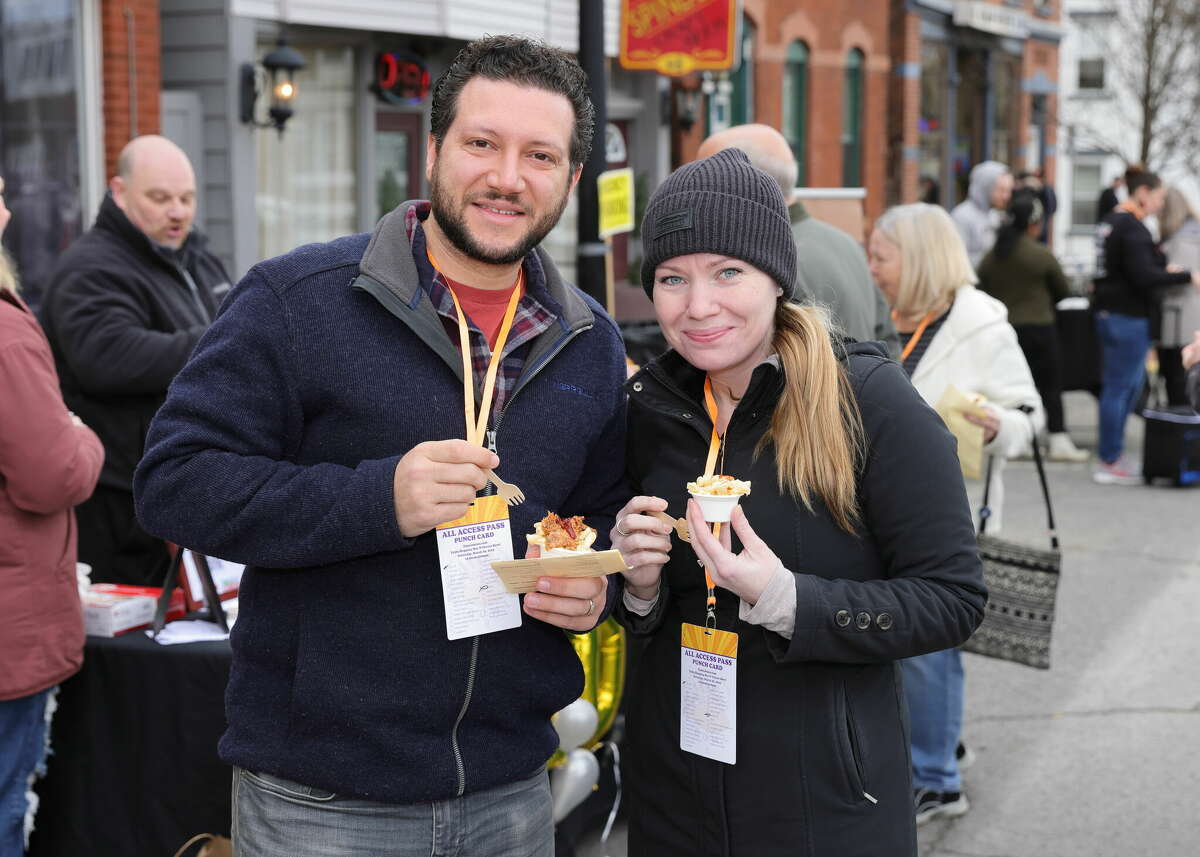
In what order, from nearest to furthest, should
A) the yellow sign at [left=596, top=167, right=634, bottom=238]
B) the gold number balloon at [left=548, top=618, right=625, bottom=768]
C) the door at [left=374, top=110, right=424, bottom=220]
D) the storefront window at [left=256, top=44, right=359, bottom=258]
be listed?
1. the gold number balloon at [left=548, top=618, right=625, bottom=768]
2. the yellow sign at [left=596, top=167, right=634, bottom=238]
3. the storefront window at [left=256, top=44, right=359, bottom=258]
4. the door at [left=374, top=110, right=424, bottom=220]

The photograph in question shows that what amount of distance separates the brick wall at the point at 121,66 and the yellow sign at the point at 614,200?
15.9ft

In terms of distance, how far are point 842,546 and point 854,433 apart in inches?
8.5

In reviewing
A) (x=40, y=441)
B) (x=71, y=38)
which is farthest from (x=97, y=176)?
(x=40, y=441)

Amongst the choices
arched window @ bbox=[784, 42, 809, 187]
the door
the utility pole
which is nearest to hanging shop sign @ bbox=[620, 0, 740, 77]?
the utility pole

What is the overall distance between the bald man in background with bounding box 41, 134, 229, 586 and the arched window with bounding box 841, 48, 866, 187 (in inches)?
785

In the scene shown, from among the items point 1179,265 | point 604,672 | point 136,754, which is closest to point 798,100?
point 1179,265

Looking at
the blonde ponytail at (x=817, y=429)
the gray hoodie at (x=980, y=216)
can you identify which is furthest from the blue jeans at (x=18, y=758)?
the gray hoodie at (x=980, y=216)

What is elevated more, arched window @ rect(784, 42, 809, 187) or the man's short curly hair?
arched window @ rect(784, 42, 809, 187)

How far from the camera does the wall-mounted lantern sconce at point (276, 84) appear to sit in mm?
11344

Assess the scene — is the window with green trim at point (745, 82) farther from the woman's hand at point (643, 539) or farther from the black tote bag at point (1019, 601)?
the woman's hand at point (643, 539)

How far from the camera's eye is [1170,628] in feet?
24.6

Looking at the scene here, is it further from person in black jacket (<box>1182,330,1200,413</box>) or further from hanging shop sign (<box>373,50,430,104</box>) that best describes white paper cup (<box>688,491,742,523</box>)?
hanging shop sign (<box>373,50,430,104</box>)

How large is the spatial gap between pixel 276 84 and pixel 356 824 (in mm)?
9989

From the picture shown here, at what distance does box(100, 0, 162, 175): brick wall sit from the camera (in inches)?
405
